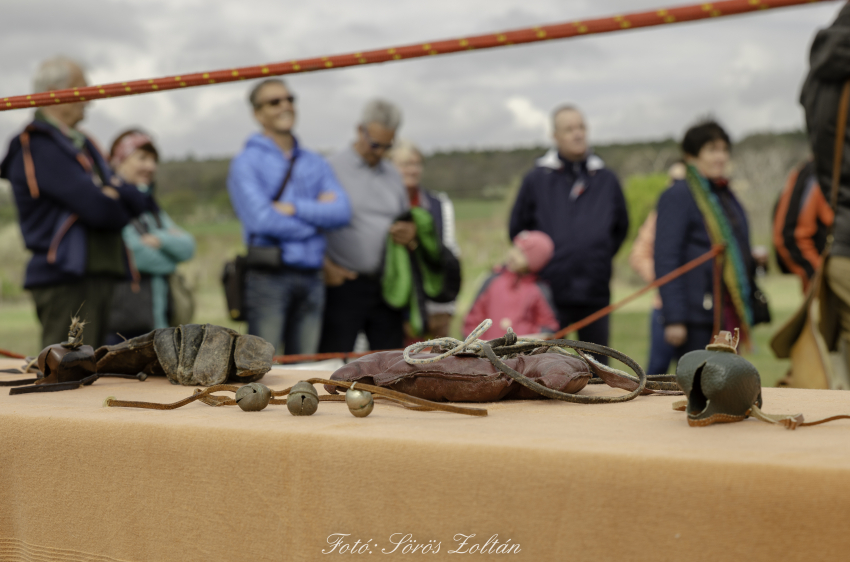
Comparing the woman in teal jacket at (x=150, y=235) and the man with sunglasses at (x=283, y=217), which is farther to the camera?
the woman in teal jacket at (x=150, y=235)

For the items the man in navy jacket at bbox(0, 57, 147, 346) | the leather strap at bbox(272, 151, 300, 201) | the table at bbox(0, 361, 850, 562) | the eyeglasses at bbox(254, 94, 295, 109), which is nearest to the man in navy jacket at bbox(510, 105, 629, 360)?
the leather strap at bbox(272, 151, 300, 201)

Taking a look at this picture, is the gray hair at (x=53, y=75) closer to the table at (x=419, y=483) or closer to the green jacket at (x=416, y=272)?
the green jacket at (x=416, y=272)

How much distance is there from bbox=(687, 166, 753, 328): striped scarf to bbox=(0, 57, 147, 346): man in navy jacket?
278cm

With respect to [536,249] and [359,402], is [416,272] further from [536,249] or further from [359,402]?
[359,402]

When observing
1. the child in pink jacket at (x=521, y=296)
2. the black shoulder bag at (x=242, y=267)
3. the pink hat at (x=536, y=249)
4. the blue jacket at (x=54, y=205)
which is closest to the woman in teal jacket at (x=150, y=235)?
the black shoulder bag at (x=242, y=267)

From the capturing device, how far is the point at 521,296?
4.20 m

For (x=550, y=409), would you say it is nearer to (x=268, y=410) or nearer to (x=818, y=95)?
(x=268, y=410)

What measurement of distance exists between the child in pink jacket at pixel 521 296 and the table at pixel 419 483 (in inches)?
110

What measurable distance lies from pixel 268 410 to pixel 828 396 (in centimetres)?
97

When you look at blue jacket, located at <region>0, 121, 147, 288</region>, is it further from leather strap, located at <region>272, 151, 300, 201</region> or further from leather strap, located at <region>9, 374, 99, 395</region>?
leather strap, located at <region>9, 374, 99, 395</region>

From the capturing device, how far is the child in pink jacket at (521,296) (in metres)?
4.16

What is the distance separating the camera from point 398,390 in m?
1.31

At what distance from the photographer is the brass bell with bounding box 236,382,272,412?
4.06ft

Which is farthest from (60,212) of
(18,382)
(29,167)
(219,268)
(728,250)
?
(219,268)
